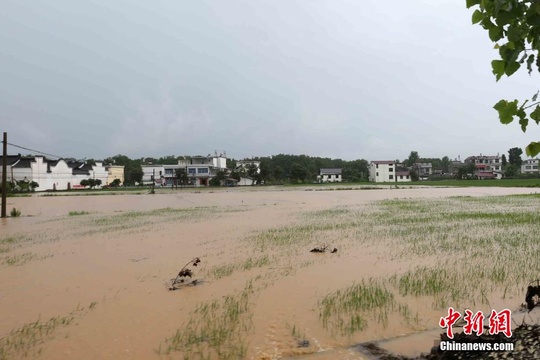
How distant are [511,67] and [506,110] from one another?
258mm

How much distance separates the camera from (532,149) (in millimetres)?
2428

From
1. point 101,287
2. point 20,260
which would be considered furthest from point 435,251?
point 20,260

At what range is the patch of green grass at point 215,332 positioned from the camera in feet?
13.1

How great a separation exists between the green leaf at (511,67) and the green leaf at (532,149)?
1.53 ft

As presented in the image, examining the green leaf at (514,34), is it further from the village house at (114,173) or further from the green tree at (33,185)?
the village house at (114,173)

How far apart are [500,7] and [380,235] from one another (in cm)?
1038

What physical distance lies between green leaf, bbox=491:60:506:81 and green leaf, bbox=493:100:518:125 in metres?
0.18

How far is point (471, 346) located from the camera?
312 cm

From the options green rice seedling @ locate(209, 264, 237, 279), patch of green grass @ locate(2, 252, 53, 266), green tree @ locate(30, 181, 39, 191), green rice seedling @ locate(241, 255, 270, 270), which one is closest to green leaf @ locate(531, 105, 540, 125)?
green rice seedling @ locate(209, 264, 237, 279)

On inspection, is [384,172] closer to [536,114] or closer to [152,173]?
[152,173]

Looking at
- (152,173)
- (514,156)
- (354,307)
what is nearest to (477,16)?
(354,307)

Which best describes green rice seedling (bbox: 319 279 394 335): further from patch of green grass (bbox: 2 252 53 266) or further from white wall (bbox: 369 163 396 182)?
white wall (bbox: 369 163 396 182)

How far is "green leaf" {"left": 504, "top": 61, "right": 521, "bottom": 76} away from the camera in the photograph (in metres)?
2.31

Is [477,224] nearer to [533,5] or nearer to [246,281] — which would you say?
[246,281]
